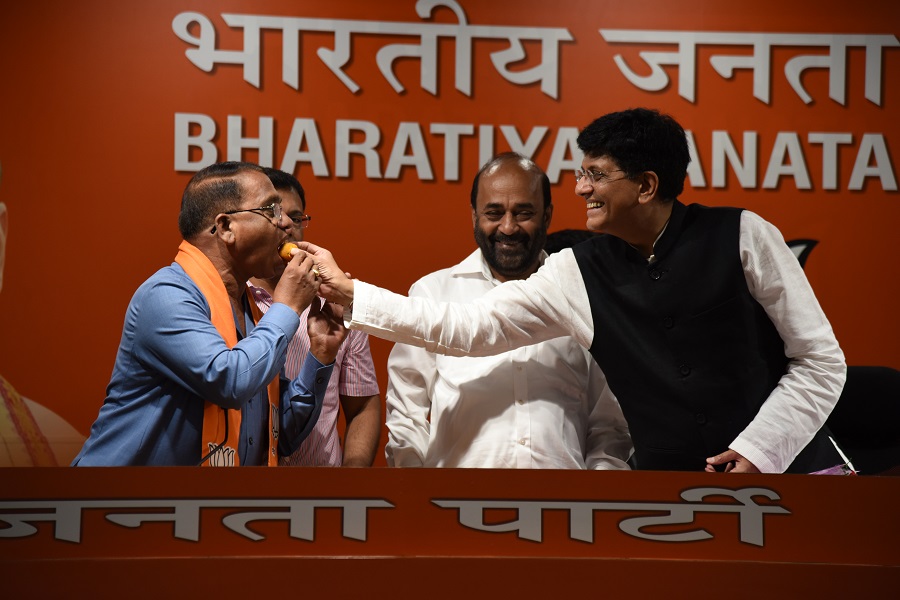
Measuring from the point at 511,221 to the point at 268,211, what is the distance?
84cm

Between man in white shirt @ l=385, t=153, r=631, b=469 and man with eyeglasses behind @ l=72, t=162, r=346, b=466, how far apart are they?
37 cm

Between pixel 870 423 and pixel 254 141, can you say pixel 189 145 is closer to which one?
pixel 254 141

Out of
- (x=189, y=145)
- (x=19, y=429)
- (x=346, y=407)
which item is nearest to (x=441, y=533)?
(x=346, y=407)

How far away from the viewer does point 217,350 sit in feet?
7.53

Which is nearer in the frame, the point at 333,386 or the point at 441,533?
the point at 441,533

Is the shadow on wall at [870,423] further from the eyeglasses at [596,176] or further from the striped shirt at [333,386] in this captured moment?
the striped shirt at [333,386]

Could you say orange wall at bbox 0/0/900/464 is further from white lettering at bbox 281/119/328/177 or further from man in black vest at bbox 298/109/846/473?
man in black vest at bbox 298/109/846/473

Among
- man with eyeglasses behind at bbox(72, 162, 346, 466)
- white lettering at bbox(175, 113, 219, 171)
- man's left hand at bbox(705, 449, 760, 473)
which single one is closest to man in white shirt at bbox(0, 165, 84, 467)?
white lettering at bbox(175, 113, 219, 171)

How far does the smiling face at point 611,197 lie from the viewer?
8.79 ft

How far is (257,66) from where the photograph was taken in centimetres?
430

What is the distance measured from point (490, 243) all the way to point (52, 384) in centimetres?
216

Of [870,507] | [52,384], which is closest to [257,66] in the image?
[52,384]

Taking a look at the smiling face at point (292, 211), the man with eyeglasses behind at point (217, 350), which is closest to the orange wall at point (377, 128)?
the smiling face at point (292, 211)

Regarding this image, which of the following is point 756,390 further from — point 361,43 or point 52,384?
point 52,384
